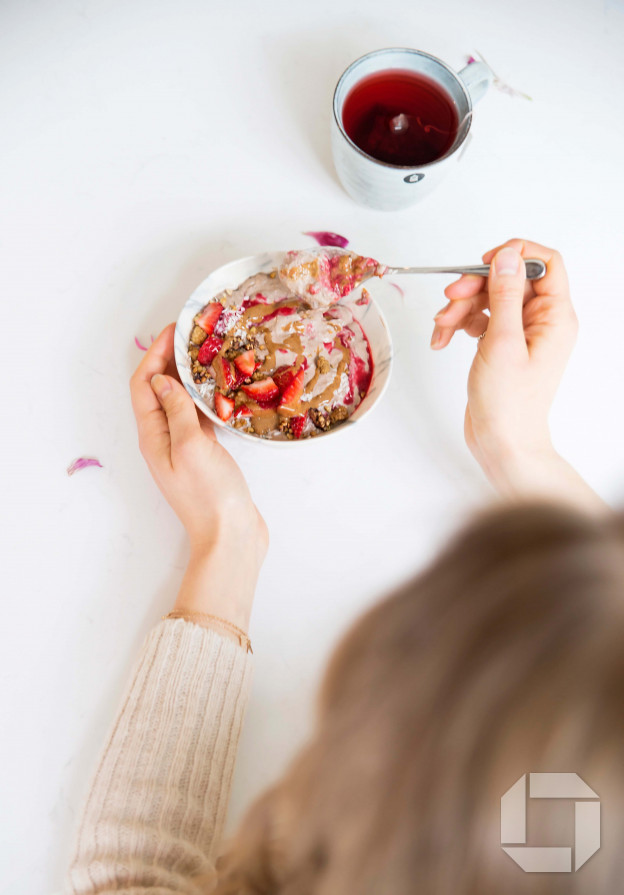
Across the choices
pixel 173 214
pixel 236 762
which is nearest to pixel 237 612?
pixel 236 762

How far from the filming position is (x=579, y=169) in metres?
0.87

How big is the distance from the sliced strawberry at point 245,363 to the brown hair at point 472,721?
376mm

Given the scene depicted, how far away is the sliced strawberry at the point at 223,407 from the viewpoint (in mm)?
710

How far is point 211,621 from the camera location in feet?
2.22

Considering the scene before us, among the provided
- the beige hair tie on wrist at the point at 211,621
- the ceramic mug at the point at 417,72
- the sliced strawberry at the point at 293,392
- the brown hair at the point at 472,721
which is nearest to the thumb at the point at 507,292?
the ceramic mug at the point at 417,72

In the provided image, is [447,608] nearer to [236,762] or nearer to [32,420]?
[236,762]

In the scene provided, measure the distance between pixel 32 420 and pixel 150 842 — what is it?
506mm

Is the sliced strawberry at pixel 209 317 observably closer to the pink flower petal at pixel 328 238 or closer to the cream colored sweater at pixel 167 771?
the pink flower petal at pixel 328 238

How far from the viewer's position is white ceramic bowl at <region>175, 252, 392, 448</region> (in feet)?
2.31

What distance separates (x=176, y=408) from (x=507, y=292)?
0.43 meters

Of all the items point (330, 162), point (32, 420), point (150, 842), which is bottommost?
point (150, 842)

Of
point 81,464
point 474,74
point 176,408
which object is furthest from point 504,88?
point 81,464

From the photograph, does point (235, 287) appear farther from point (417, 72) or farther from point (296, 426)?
point (417, 72)

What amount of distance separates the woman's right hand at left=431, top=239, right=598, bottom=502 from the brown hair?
32 centimetres
